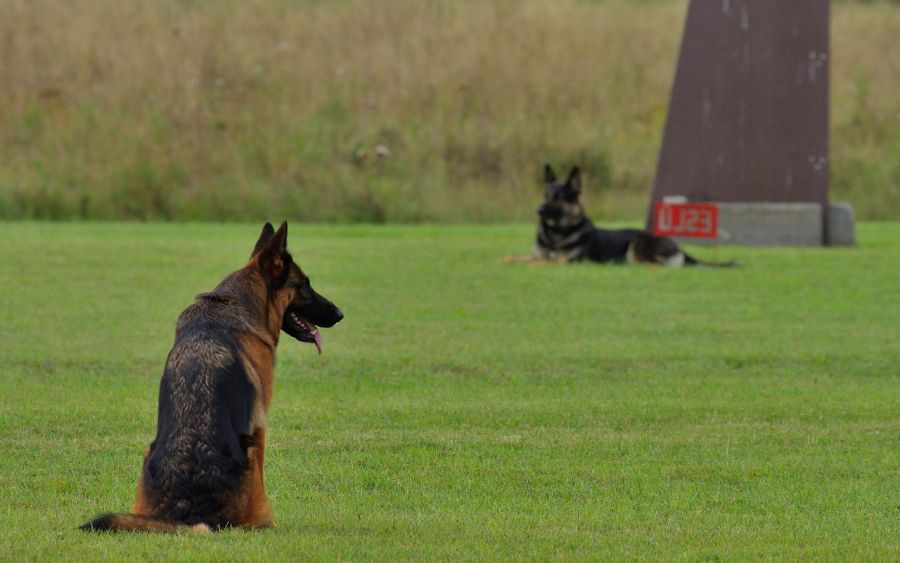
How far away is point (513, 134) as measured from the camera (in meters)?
33.2

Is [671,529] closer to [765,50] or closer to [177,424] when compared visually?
[177,424]

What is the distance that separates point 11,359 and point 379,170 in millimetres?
19368

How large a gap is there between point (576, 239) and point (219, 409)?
15074mm

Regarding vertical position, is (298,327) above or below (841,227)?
below

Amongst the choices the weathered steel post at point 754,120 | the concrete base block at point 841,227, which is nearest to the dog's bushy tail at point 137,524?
the weathered steel post at point 754,120

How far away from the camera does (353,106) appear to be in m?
33.9

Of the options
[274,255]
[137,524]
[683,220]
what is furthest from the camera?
[683,220]

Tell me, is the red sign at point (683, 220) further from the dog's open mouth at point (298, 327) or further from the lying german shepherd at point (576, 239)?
the dog's open mouth at point (298, 327)

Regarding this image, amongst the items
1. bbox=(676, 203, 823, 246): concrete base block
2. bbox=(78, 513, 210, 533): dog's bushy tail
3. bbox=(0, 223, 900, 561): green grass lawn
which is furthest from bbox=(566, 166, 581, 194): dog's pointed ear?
bbox=(78, 513, 210, 533): dog's bushy tail

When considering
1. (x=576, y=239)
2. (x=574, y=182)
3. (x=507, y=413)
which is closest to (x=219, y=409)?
→ (x=507, y=413)

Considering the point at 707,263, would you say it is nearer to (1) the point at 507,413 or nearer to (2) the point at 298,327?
(1) the point at 507,413

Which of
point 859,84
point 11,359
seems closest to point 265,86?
point 859,84

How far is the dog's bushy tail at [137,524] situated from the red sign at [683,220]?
1743 cm

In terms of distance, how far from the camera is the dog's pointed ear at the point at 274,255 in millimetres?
6410
